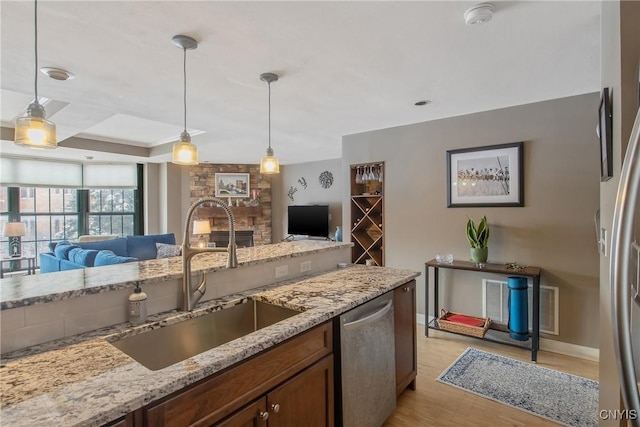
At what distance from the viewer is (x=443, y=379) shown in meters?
2.61

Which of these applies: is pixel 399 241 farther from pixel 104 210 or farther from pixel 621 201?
pixel 104 210

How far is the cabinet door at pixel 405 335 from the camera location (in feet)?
7.22

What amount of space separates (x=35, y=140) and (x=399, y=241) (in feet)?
11.4

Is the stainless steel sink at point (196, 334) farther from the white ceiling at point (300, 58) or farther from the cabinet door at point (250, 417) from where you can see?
the white ceiling at point (300, 58)

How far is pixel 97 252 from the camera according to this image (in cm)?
404

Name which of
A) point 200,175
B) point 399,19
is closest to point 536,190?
point 399,19

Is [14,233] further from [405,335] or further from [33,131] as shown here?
[405,335]

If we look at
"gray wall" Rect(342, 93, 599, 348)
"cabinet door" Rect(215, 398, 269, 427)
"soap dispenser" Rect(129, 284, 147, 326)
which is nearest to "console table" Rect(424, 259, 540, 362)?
"gray wall" Rect(342, 93, 599, 348)

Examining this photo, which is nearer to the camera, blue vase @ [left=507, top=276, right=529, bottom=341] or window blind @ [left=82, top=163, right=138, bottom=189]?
blue vase @ [left=507, top=276, right=529, bottom=341]

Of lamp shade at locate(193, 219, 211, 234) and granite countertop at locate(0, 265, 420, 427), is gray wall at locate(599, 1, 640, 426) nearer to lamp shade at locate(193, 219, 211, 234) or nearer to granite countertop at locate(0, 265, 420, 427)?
granite countertop at locate(0, 265, 420, 427)

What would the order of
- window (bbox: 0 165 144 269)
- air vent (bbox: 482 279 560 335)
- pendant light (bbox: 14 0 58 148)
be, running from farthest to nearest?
1. window (bbox: 0 165 144 269)
2. air vent (bbox: 482 279 560 335)
3. pendant light (bbox: 14 0 58 148)

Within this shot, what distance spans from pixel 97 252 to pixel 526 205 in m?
4.97

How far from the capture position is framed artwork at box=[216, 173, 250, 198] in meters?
7.07

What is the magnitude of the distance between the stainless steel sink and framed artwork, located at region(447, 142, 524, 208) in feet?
8.56
